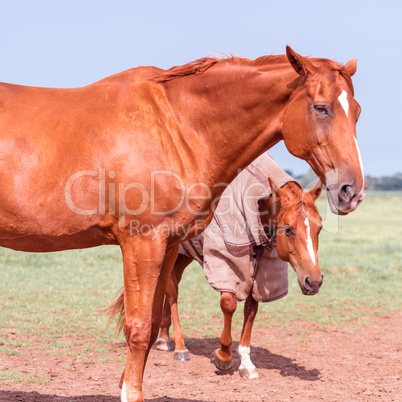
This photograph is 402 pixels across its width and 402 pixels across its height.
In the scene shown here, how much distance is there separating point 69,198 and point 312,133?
134 centimetres

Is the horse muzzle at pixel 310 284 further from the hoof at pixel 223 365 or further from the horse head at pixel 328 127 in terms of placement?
the horse head at pixel 328 127

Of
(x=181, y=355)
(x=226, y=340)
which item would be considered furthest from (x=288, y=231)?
(x=181, y=355)

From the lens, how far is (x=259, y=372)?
6004 millimetres

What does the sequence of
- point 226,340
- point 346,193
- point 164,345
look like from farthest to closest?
point 164,345
point 226,340
point 346,193

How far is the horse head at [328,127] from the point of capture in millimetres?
2836

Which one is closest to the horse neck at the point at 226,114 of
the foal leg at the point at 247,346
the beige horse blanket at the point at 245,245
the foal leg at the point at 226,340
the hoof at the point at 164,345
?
the beige horse blanket at the point at 245,245

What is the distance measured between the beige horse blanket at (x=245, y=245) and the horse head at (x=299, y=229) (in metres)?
0.16

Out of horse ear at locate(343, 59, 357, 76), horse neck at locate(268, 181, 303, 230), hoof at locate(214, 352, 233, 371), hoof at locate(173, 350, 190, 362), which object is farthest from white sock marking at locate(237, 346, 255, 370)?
horse ear at locate(343, 59, 357, 76)

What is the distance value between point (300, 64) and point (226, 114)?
0.54 metres

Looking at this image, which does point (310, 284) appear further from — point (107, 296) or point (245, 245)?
point (107, 296)

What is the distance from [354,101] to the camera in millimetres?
2941

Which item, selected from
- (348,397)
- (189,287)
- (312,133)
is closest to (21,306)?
(189,287)

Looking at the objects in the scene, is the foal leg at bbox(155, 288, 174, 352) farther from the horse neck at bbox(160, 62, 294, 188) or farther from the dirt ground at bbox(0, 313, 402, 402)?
the horse neck at bbox(160, 62, 294, 188)

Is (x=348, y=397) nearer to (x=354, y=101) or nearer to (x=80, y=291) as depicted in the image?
(x=354, y=101)
